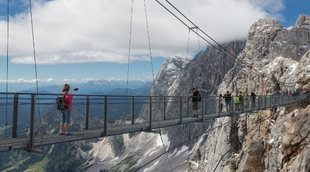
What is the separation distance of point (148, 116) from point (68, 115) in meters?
6.20

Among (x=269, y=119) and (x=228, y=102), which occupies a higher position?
(x=228, y=102)

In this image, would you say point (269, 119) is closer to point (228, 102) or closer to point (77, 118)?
point (228, 102)

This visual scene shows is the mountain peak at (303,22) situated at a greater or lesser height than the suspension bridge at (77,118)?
greater

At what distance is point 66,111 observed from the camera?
603 inches

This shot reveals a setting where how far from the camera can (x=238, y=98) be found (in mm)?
36812

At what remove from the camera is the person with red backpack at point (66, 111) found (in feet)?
50.0

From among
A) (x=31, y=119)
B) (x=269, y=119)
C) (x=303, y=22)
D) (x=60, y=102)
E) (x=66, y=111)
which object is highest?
(x=303, y=22)

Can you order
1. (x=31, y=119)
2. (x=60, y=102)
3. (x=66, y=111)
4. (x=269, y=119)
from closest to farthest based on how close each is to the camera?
(x=31, y=119)
(x=60, y=102)
(x=66, y=111)
(x=269, y=119)

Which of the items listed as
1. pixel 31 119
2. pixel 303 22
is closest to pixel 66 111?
pixel 31 119

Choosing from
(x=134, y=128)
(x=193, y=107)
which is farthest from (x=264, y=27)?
(x=134, y=128)

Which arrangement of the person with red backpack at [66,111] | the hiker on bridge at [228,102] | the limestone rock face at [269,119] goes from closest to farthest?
the person with red backpack at [66,111] → the hiker on bridge at [228,102] → the limestone rock face at [269,119]

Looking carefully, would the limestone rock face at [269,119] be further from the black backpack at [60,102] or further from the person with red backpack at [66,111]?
the black backpack at [60,102]

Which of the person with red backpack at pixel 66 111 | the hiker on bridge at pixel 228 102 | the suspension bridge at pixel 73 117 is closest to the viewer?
the suspension bridge at pixel 73 117

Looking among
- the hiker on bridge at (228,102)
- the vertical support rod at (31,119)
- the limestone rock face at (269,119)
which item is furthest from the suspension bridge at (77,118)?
the limestone rock face at (269,119)
